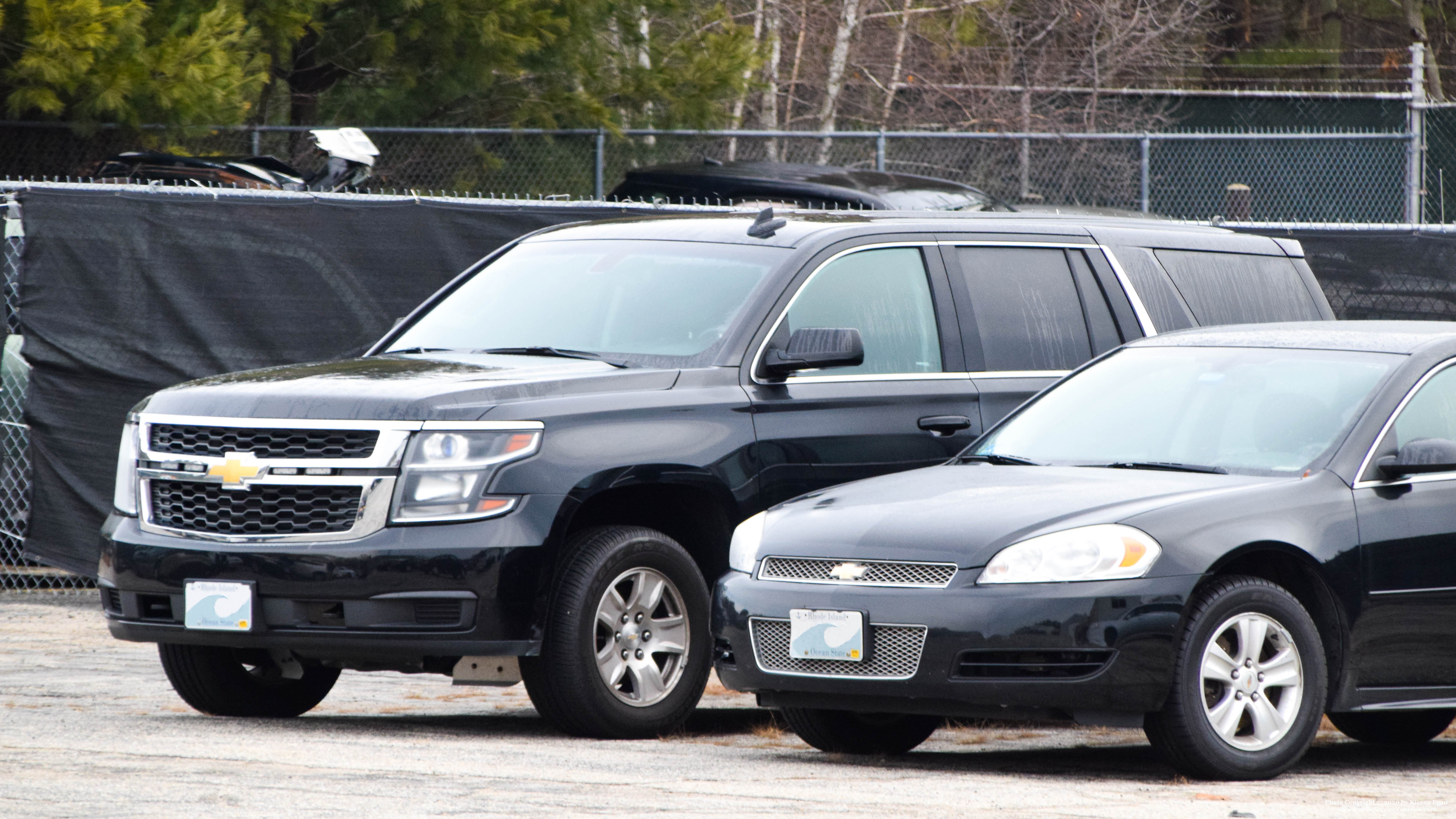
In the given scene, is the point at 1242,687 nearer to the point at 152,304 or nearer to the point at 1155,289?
the point at 1155,289

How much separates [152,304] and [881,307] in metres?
4.69

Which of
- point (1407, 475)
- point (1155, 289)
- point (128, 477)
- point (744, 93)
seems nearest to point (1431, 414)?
point (1407, 475)

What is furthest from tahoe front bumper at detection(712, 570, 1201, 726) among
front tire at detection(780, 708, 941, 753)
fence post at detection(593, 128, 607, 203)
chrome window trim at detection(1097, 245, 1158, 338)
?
fence post at detection(593, 128, 607, 203)

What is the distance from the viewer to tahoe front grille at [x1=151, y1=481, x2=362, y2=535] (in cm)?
740

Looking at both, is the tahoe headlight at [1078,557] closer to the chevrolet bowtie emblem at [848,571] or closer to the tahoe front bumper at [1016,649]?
the tahoe front bumper at [1016,649]

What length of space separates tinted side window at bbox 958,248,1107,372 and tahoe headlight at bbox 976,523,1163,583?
222 centimetres

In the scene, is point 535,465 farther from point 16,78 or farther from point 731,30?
point 731,30

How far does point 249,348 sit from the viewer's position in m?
11.6

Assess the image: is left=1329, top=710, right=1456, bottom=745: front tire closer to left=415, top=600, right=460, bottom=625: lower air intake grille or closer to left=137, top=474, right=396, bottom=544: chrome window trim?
left=415, top=600, right=460, bottom=625: lower air intake grille

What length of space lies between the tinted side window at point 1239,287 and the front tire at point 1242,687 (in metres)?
2.74

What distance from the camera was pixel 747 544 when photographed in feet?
23.9

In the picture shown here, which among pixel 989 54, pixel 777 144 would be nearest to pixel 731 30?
pixel 777 144

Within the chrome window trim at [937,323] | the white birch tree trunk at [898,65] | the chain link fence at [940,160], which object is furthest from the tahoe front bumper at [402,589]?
the white birch tree trunk at [898,65]

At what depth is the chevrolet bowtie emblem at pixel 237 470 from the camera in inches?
296
